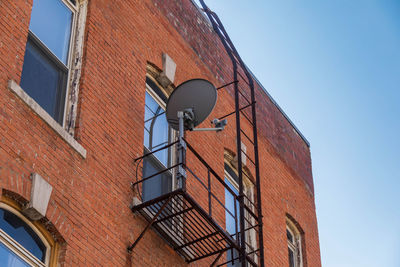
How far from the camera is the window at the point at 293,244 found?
59.4 feet

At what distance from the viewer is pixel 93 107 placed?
12320 mm

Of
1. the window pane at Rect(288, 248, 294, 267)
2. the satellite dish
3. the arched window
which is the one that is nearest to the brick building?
the arched window

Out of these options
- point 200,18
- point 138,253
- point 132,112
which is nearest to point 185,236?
point 138,253

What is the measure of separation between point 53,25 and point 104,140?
75.5 inches

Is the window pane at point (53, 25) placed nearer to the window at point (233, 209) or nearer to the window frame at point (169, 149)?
the window frame at point (169, 149)

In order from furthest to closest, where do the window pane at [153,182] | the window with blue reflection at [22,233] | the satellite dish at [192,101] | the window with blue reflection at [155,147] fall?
the window with blue reflection at [155,147], the satellite dish at [192,101], the window pane at [153,182], the window with blue reflection at [22,233]

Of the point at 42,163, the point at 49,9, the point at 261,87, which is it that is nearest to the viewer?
the point at 42,163

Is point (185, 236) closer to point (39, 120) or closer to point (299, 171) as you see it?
point (39, 120)

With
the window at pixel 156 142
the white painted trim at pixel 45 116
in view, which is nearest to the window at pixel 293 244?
the window at pixel 156 142

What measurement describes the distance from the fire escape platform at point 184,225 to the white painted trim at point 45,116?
1267 millimetres

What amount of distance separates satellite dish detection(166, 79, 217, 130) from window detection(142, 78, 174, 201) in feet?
2.53

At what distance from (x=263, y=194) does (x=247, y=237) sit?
1.07 meters

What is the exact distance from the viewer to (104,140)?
A: 12242mm

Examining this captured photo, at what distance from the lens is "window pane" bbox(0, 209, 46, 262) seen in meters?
10.1
